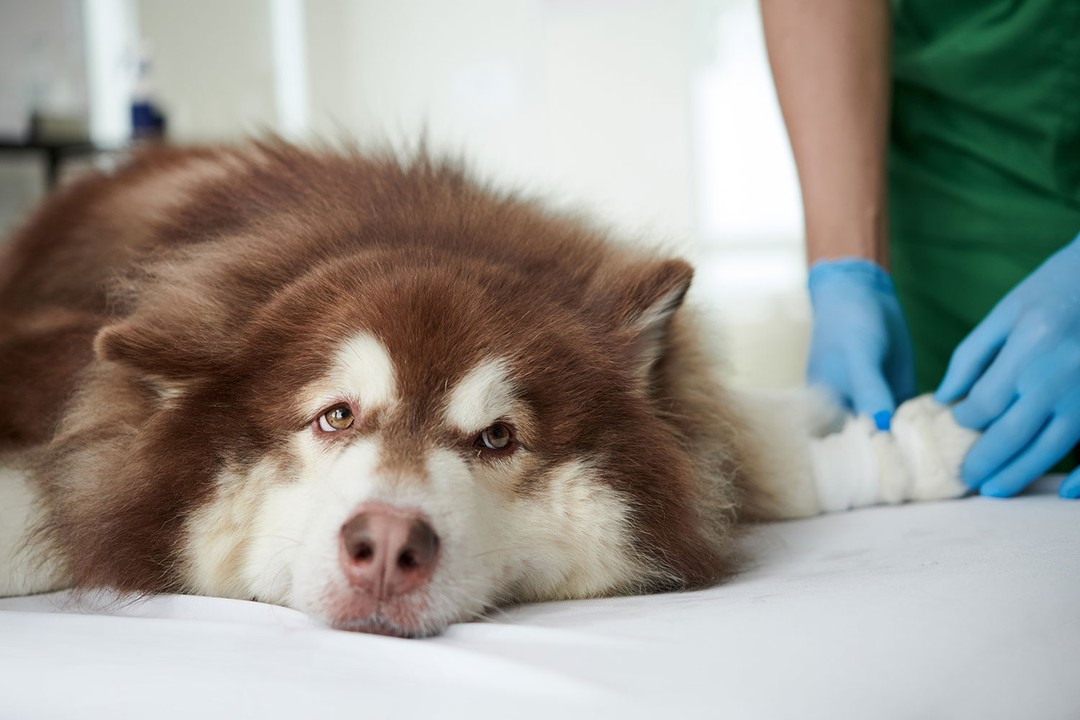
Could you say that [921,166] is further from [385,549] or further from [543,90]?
[543,90]

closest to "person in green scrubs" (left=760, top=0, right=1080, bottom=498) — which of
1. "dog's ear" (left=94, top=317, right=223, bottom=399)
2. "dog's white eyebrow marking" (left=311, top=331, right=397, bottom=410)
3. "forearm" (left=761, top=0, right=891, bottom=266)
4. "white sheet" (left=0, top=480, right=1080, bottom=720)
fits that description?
"forearm" (left=761, top=0, right=891, bottom=266)

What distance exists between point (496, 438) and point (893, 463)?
95 centimetres

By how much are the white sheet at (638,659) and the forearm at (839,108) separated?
4.25ft

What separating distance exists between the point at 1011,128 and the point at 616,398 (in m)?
1.68

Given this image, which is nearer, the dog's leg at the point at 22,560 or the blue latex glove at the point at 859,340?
the dog's leg at the point at 22,560

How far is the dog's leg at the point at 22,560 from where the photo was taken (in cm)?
163

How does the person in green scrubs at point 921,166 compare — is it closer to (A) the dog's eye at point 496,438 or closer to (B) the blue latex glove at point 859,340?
(B) the blue latex glove at point 859,340

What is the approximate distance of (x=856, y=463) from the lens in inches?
80.9

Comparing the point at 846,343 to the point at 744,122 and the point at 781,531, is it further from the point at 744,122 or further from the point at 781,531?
the point at 744,122

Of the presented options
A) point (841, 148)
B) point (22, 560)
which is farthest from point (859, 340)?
point (22, 560)

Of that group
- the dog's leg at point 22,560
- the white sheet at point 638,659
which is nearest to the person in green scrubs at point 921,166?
the white sheet at point 638,659

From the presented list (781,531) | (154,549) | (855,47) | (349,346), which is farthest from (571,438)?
(855,47)

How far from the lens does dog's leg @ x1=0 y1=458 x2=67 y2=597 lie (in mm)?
1635

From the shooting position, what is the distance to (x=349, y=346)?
1.51 metres
